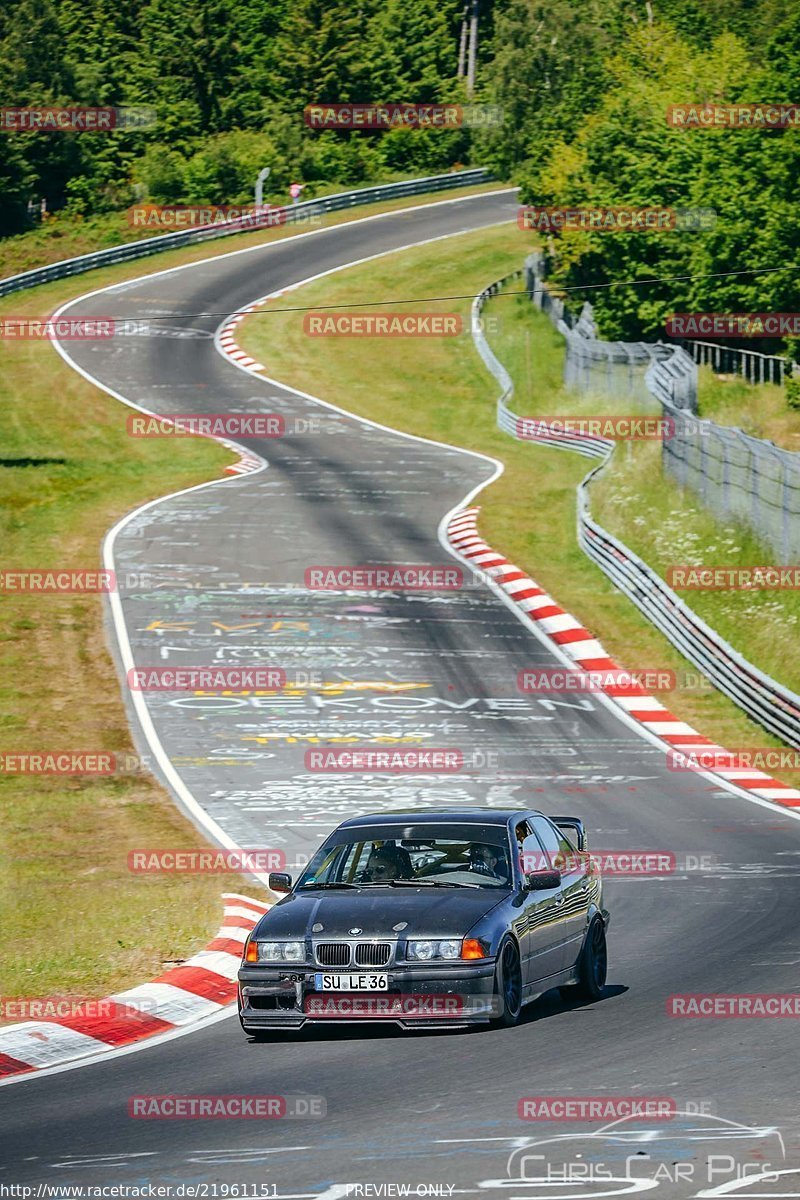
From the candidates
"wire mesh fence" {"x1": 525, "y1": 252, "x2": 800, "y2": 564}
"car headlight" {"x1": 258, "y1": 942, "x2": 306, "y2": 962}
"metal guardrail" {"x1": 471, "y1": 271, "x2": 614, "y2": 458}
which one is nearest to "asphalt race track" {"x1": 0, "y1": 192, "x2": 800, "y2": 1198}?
"car headlight" {"x1": 258, "y1": 942, "x2": 306, "y2": 962}

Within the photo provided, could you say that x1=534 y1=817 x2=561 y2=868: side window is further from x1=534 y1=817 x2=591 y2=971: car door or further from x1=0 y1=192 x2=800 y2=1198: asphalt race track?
x1=0 y1=192 x2=800 y2=1198: asphalt race track

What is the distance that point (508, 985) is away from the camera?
11.9 m

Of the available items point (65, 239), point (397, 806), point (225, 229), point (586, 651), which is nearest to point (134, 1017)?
point (397, 806)

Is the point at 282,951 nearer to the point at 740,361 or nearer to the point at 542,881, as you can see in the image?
the point at 542,881

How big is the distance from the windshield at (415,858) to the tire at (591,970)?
46.8 inches

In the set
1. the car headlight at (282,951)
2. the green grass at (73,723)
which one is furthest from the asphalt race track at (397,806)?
the green grass at (73,723)

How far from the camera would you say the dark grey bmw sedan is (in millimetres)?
11539

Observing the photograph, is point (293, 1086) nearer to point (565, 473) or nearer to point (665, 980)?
point (665, 980)

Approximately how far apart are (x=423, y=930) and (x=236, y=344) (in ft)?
182

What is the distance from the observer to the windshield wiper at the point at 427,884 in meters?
12.4

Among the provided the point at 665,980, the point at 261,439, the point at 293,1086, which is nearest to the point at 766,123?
the point at 261,439

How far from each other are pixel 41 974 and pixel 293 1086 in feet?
16.8

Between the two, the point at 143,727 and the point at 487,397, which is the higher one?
the point at 143,727

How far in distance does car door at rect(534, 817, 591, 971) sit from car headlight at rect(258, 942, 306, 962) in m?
2.18
